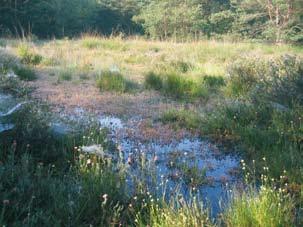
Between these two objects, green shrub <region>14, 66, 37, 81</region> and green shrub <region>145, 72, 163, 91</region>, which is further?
green shrub <region>14, 66, 37, 81</region>

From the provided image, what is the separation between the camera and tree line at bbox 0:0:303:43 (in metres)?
28.8

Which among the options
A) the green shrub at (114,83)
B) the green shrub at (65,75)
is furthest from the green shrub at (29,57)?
the green shrub at (114,83)

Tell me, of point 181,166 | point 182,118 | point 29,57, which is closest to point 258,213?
point 181,166

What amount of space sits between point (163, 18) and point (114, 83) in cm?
2627

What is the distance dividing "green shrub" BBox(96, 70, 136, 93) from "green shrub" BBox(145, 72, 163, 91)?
10.6 inches

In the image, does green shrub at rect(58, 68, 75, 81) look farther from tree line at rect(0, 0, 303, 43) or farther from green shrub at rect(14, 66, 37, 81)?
tree line at rect(0, 0, 303, 43)

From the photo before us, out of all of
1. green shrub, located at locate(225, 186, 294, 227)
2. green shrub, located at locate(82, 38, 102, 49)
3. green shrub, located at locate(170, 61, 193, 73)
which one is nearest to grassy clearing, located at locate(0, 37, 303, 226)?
green shrub, located at locate(225, 186, 294, 227)

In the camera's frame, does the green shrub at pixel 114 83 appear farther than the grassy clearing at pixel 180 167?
Yes

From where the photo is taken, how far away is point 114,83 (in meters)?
8.32

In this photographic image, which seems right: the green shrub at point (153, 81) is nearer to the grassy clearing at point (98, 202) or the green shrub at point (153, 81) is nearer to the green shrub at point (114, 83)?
the green shrub at point (114, 83)

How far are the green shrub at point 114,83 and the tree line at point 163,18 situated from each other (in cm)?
1525

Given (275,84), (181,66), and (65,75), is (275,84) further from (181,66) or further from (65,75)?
(181,66)

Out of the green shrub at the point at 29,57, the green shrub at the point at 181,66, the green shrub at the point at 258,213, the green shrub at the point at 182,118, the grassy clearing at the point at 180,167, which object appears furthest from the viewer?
the green shrub at the point at 29,57

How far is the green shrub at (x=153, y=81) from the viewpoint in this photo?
856cm
